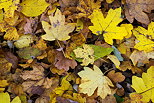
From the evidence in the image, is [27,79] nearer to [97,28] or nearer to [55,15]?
[55,15]

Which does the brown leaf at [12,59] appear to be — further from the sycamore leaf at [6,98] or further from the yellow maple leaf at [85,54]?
the yellow maple leaf at [85,54]

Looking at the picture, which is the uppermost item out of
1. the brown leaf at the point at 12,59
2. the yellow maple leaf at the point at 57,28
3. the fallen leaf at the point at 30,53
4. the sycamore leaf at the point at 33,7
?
the sycamore leaf at the point at 33,7

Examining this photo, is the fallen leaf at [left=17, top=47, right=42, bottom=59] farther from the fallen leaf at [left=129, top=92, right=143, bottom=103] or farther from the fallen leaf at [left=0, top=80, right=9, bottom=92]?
the fallen leaf at [left=129, top=92, right=143, bottom=103]

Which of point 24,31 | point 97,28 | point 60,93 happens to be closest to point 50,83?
point 60,93

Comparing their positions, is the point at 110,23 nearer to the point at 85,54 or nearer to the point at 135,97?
the point at 85,54

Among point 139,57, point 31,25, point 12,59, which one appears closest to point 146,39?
point 139,57

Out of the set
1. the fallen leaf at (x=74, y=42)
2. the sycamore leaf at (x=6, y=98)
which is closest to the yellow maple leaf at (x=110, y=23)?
the fallen leaf at (x=74, y=42)
